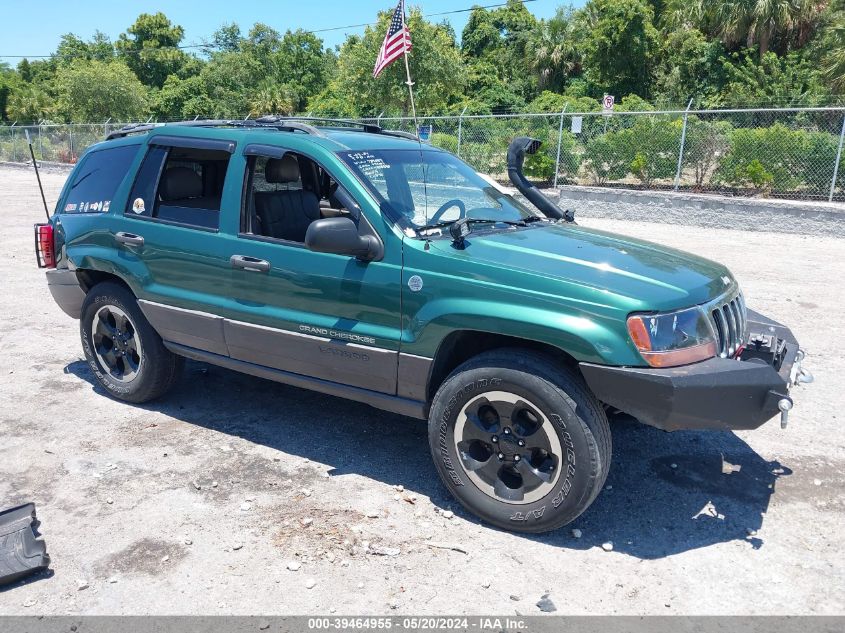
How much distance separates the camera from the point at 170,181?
4684 mm

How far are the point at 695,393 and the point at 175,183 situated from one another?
11.8 ft

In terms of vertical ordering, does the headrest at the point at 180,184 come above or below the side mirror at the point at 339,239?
above

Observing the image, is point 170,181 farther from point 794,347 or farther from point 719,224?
point 719,224

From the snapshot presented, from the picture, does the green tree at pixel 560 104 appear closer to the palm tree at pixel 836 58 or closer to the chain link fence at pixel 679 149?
the palm tree at pixel 836 58

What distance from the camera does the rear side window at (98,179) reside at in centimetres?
485

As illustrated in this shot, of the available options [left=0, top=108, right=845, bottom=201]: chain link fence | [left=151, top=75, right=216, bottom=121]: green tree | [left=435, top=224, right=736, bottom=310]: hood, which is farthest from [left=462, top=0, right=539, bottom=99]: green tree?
[left=435, top=224, right=736, bottom=310]: hood

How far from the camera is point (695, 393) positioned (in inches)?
118

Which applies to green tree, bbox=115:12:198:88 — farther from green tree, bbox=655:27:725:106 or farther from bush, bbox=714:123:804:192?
bush, bbox=714:123:804:192

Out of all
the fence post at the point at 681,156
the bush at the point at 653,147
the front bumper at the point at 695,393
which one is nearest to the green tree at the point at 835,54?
the bush at the point at 653,147

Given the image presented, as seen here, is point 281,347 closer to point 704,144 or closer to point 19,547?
point 19,547

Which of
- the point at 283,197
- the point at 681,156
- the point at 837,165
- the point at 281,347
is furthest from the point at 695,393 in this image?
the point at 681,156

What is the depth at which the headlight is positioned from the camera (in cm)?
306

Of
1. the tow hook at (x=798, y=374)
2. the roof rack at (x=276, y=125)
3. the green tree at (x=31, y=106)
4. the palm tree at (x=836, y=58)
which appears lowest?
the tow hook at (x=798, y=374)

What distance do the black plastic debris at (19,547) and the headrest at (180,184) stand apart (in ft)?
7.31
